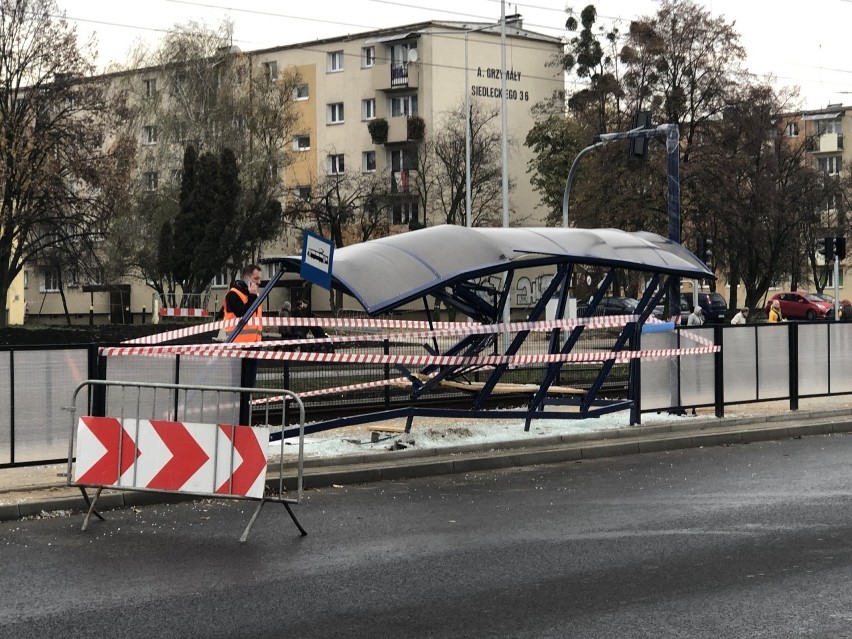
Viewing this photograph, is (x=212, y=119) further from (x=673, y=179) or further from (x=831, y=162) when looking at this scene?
(x=831, y=162)

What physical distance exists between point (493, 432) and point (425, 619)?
8.04 m

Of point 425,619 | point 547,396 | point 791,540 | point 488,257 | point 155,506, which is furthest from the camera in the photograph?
point 547,396

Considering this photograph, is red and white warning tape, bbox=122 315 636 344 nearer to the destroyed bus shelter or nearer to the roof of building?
the destroyed bus shelter

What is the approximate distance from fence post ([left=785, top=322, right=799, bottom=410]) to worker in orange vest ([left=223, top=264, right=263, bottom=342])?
758cm

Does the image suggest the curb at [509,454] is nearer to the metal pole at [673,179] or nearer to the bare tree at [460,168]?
the metal pole at [673,179]

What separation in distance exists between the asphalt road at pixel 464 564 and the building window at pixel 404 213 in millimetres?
56814

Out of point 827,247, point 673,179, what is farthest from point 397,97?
point 673,179

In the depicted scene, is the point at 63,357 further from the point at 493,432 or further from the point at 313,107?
the point at 313,107

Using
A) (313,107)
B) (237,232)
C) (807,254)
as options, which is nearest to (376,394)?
(237,232)

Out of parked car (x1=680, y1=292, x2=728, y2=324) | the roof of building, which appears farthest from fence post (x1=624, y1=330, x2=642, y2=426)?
parked car (x1=680, y1=292, x2=728, y2=324)

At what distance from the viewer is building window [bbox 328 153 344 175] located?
72.8 metres

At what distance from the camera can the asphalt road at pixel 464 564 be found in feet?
21.7

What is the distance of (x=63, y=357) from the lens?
1193 cm

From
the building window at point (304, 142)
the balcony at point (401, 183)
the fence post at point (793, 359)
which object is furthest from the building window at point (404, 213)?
the fence post at point (793, 359)
